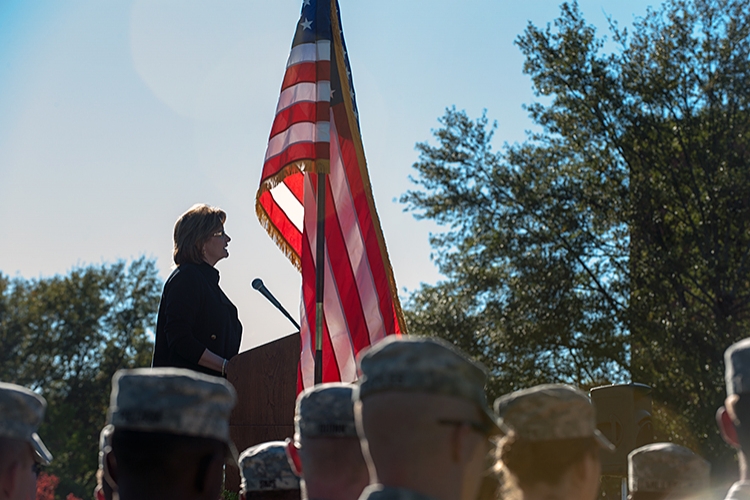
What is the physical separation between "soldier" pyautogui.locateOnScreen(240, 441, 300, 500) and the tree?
15.7 m

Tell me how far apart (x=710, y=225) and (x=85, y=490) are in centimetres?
3195

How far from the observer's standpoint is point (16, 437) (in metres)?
2.63

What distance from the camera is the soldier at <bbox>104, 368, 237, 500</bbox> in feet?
7.52

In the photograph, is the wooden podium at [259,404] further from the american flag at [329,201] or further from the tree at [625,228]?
the tree at [625,228]

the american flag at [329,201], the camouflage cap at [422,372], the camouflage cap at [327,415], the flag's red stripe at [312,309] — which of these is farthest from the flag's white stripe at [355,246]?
the camouflage cap at [422,372]

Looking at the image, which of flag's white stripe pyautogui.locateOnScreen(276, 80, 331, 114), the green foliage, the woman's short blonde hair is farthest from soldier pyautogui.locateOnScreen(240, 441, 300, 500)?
the green foliage

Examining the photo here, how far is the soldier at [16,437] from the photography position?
2604mm

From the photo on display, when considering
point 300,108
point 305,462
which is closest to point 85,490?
point 300,108

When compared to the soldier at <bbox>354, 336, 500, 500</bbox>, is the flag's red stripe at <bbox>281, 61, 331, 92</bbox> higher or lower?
higher

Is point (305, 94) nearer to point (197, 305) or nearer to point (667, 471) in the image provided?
point (197, 305)

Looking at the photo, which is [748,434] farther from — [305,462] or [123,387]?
[123,387]

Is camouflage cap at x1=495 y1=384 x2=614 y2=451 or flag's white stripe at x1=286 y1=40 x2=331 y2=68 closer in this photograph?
camouflage cap at x1=495 y1=384 x2=614 y2=451

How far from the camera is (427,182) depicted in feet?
72.7

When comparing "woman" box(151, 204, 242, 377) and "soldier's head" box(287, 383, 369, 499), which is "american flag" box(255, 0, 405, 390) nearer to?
"woman" box(151, 204, 242, 377)
